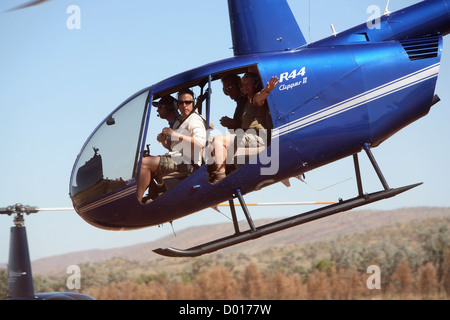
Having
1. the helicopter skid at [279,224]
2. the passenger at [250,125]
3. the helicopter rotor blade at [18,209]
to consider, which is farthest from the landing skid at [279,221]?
the helicopter rotor blade at [18,209]

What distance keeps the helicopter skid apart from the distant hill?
27.9 meters

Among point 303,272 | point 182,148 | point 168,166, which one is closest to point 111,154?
point 168,166

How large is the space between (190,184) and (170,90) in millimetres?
1145

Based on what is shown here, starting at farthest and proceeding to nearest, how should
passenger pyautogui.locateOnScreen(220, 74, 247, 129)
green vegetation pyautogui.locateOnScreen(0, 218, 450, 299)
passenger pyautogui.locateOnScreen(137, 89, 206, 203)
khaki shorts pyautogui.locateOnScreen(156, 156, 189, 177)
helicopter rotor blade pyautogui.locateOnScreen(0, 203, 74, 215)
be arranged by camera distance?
1. green vegetation pyautogui.locateOnScreen(0, 218, 450, 299)
2. helicopter rotor blade pyautogui.locateOnScreen(0, 203, 74, 215)
3. passenger pyautogui.locateOnScreen(220, 74, 247, 129)
4. khaki shorts pyautogui.locateOnScreen(156, 156, 189, 177)
5. passenger pyautogui.locateOnScreen(137, 89, 206, 203)

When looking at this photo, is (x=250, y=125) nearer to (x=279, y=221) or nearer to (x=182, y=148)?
(x=182, y=148)

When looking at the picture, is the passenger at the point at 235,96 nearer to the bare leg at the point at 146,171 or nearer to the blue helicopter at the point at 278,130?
the blue helicopter at the point at 278,130

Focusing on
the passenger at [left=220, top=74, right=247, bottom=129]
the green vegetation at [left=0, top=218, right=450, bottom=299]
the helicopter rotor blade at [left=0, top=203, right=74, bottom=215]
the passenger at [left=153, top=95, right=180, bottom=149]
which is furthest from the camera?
the green vegetation at [left=0, top=218, right=450, bottom=299]

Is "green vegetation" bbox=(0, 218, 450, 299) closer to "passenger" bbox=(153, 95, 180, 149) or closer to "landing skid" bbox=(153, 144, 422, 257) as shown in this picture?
"landing skid" bbox=(153, 144, 422, 257)

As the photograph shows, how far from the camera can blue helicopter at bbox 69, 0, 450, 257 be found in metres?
8.97

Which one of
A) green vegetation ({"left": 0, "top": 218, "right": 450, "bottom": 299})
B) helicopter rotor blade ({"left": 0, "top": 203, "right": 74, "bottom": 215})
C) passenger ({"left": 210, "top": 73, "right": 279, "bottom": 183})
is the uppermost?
passenger ({"left": 210, "top": 73, "right": 279, "bottom": 183})

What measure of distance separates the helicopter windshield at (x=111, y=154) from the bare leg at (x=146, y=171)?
0.12m

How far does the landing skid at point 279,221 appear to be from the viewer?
8.78 m

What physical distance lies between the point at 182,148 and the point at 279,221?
4.70ft

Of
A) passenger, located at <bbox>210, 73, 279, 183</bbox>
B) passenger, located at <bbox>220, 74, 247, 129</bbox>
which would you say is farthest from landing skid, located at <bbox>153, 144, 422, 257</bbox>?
passenger, located at <bbox>220, 74, 247, 129</bbox>
